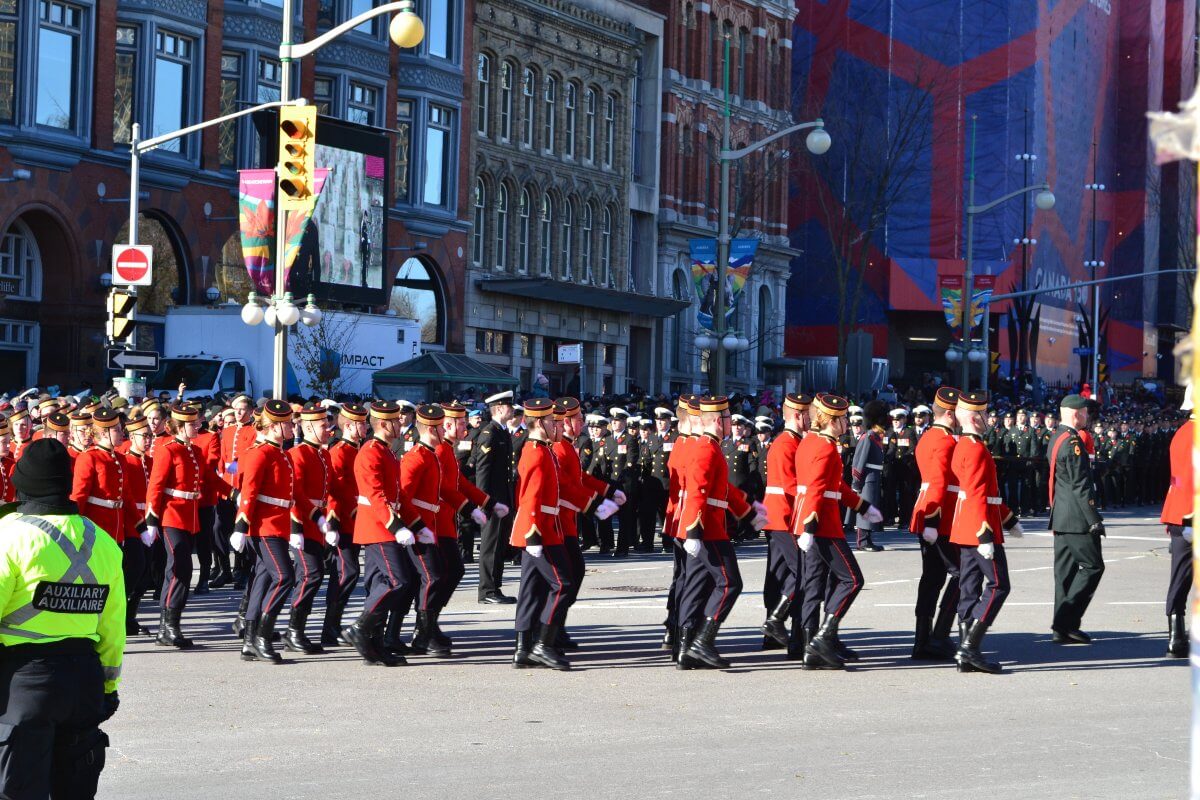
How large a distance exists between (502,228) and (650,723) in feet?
130

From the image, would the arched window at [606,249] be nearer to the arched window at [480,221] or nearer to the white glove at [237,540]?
the arched window at [480,221]

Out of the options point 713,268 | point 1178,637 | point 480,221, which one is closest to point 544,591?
point 1178,637

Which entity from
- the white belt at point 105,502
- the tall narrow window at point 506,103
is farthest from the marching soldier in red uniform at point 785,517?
the tall narrow window at point 506,103

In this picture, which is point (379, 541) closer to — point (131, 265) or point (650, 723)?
point (650, 723)

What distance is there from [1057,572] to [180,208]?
26730 millimetres

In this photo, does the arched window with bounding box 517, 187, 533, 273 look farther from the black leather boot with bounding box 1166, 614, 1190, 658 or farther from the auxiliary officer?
the auxiliary officer

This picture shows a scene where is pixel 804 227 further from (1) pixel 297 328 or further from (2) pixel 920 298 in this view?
(1) pixel 297 328

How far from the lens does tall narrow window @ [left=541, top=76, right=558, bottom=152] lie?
5081cm

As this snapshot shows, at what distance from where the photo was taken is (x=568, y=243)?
5212 centimetres

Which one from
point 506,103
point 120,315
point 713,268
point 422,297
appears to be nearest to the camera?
point 120,315

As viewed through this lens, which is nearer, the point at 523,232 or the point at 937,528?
the point at 937,528

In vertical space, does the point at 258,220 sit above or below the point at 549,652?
above

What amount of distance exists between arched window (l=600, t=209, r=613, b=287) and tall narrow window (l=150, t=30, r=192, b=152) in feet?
58.8

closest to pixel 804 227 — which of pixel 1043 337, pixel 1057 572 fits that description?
pixel 1043 337
